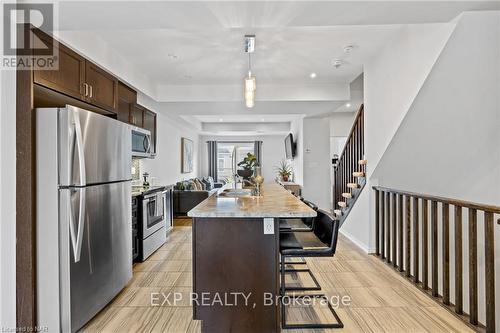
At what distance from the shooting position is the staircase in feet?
15.0

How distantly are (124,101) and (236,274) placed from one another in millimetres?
Answer: 2942

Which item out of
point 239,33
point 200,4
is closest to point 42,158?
point 200,4

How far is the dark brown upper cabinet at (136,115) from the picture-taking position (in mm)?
4191

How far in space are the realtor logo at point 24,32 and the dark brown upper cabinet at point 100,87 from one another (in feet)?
2.21

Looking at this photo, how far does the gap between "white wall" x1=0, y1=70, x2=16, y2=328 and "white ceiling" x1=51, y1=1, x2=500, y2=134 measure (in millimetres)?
703

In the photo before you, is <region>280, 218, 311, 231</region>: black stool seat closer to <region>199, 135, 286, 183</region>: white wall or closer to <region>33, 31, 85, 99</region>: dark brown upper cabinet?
<region>33, 31, 85, 99</region>: dark brown upper cabinet

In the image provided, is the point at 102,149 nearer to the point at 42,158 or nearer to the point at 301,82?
the point at 42,158

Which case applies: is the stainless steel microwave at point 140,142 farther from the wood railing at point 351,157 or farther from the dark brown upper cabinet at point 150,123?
the wood railing at point 351,157

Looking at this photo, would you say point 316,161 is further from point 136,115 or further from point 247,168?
point 136,115

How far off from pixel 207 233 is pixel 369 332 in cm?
145

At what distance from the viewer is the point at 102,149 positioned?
2.54m

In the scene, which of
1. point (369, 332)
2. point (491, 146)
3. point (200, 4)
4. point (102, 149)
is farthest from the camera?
point (491, 146)

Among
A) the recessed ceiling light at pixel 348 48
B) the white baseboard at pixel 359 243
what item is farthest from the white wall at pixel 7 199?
the white baseboard at pixel 359 243

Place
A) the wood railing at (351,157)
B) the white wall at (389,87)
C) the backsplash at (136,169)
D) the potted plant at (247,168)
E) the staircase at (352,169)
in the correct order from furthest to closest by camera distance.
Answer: the backsplash at (136,169), the wood railing at (351,157), the staircase at (352,169), the potted plant at (247,168), the white wall at (389,87)
